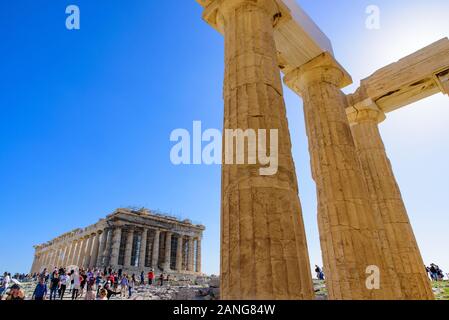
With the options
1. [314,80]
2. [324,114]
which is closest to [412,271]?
[324,114]

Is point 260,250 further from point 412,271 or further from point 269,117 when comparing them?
point 412,271

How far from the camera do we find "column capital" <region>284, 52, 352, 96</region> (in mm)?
11211

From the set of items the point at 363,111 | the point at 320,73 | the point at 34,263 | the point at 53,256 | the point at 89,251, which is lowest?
the point at 320,73

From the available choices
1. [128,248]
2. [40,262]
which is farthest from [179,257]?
[40,262]

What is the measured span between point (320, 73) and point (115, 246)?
48.0m

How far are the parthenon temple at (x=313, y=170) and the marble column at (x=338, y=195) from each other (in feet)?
0.10

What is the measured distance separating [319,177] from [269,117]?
13.2ft

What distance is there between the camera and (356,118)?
13891 millimetres

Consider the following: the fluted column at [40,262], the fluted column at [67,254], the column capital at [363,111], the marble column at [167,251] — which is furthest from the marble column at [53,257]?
the column capital at [363,111]

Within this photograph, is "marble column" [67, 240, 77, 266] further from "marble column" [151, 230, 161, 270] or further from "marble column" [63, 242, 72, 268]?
"marble column" [151, 230, 161, 270]

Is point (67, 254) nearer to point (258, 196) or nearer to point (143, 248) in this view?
point (143, 248)

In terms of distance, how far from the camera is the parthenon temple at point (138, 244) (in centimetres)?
5131

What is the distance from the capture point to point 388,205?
1209 centimetres
